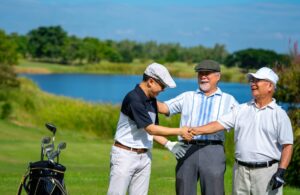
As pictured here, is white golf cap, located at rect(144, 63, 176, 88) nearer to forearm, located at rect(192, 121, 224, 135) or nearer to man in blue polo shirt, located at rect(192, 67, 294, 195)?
forearm, located at rect(192, 121, 224, 135)

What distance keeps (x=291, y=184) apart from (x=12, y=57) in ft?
253

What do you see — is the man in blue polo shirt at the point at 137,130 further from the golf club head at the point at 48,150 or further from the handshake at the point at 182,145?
the golf club head at the point at 48,150

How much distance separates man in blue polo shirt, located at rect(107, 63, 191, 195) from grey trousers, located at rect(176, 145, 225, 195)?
280mm

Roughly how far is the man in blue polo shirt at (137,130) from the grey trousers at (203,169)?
280 millimetres

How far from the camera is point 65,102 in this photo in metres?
33.6

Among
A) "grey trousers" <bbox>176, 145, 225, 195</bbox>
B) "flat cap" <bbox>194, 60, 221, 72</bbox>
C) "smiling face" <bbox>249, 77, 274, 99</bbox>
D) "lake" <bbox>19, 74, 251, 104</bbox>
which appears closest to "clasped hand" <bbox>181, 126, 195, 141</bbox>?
"grey trousers" <bbox>176, 145, 225, 195</bbox>

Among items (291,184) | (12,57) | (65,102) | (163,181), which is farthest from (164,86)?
(12,57)

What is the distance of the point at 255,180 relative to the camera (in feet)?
20.8

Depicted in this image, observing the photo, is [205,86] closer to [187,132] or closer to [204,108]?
[204,108]

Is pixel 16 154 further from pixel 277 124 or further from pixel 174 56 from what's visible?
pixel 174 56

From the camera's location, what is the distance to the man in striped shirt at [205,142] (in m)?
6.87

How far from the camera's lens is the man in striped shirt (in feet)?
22.5

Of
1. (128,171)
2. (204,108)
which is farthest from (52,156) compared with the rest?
(204,108)

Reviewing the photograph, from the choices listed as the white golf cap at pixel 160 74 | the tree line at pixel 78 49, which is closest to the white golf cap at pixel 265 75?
the white golf cap at pixel 160 74
